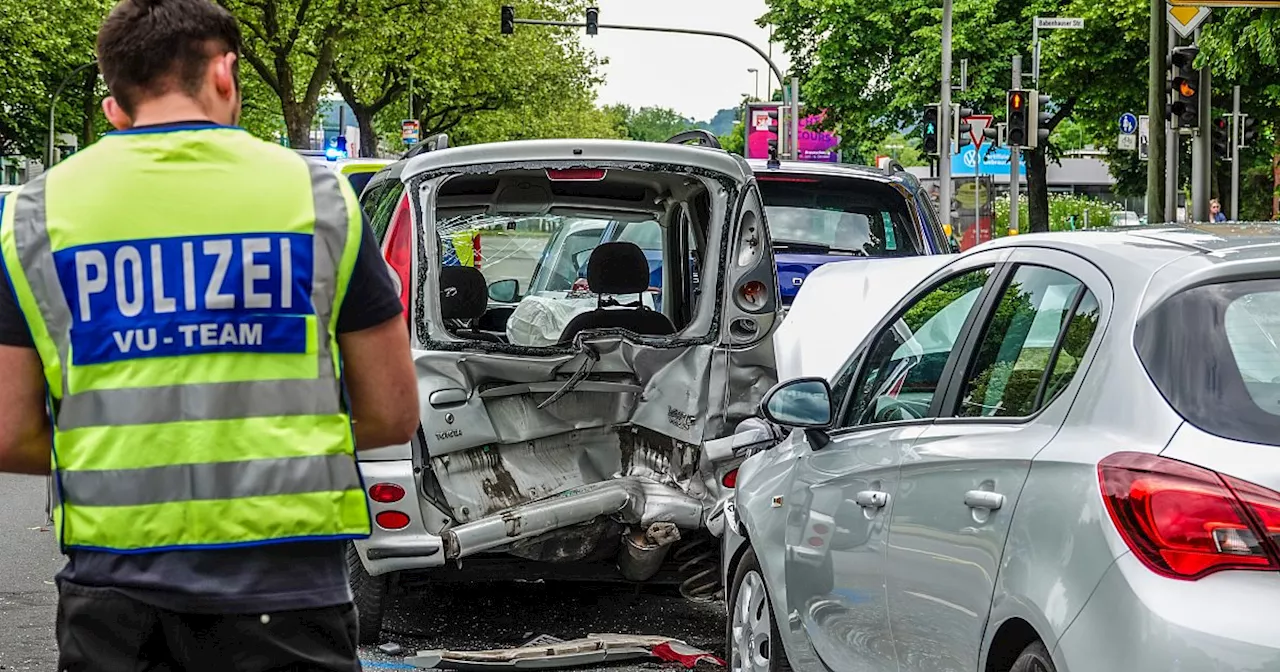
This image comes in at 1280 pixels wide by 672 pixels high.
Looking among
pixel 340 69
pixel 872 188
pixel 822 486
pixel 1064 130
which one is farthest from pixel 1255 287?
pixel 1064 130

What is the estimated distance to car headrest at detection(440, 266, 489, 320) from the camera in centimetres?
754

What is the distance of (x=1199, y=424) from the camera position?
3285mm

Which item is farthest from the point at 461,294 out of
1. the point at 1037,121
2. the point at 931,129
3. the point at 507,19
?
the point at 507,19

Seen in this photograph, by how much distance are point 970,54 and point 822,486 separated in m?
51.9

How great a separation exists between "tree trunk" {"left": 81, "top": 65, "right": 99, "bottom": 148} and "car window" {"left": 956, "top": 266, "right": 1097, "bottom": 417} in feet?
201

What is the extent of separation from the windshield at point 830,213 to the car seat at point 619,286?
14.1 feet

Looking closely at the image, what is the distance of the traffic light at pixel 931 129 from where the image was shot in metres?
35.2

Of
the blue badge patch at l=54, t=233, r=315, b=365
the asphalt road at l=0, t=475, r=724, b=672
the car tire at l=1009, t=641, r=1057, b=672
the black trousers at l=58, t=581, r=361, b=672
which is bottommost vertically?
the asphalt road at l=0, t=475, r=724, b=672

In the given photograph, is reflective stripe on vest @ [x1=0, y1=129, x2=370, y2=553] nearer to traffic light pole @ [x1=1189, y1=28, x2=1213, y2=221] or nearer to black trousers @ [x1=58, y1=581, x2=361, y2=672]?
black trousers @ [x1=58, y1=581, x2=361, y2=672]

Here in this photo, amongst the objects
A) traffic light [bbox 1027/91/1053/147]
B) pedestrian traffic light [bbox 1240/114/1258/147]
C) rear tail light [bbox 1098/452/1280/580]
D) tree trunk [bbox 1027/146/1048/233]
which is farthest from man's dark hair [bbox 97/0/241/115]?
tree trunk [bbox 1027/146/1048/233]

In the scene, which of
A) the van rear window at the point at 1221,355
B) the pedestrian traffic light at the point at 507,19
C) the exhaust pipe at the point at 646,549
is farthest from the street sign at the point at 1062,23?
the van rear window at the point at 1221,355

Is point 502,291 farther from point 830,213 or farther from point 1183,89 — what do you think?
point 1183,89

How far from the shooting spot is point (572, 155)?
Answer: 277 inches

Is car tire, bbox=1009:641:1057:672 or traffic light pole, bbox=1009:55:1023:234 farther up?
traffic light pole, bbox=1009:55:1023:234
